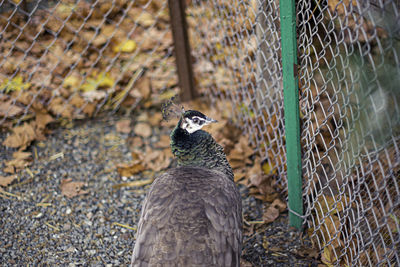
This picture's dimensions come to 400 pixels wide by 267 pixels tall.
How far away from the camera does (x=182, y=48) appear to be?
12.3ft

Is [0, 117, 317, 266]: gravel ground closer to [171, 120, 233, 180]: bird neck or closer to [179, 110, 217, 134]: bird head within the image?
[171, 120, 233, 180]: bird neck

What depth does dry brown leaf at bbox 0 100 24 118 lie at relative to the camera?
11.9ft

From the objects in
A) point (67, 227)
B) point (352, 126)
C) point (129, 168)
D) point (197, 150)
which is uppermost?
point (352, 126)

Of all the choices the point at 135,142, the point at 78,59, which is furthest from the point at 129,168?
the point at 78,59

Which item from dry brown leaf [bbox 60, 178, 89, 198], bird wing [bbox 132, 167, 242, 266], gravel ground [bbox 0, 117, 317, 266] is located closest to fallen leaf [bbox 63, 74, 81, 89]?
gravel ground [bbox 0, 117, 317, 266]

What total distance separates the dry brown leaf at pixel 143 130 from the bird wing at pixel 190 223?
1401 mm

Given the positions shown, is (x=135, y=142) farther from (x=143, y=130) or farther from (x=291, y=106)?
(x=291, y=106)

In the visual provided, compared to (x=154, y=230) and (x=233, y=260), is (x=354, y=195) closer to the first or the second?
(x=233, y=260)

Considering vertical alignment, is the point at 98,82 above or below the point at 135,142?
above

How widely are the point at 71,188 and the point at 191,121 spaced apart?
121cm

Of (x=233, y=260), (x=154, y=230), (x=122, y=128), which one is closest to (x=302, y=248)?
(x=233, y=260)

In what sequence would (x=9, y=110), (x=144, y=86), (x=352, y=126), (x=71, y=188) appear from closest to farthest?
(x=352, y=126), (x=71, y=188), (x=9, y=110), (x=144, y=86)

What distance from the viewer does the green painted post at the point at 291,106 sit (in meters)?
2.24

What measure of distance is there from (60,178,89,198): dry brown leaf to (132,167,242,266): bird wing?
3.35 ft
